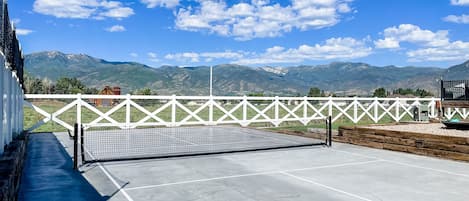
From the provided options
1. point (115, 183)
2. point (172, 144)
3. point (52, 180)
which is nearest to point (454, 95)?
point (172, 144)

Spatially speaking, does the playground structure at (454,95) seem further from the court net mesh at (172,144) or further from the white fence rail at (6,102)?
the white fence rail at (6,102)

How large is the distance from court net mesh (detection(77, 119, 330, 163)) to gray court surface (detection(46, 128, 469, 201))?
618 millimetres

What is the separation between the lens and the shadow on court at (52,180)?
4.47 m

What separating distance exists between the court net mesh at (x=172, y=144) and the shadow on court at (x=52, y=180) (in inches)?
20.7

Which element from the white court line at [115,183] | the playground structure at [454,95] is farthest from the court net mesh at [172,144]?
the playground structure at [454,95]

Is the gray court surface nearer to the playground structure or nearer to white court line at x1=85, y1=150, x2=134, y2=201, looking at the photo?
white court line at x1=85, y1=150, x2=134, y2=201

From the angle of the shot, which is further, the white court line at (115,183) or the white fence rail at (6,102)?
the white fence rail at (6,102)

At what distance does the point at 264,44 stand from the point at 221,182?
4441 inches

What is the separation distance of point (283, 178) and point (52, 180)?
10.6 ft

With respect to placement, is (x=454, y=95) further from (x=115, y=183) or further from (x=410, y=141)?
(x=115, y=183)

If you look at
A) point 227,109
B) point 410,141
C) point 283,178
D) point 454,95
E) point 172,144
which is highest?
point 454,95

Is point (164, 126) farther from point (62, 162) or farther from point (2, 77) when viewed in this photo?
point (2, 77)

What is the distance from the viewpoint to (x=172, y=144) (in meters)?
9.20

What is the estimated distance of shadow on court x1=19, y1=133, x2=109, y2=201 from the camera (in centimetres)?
447
